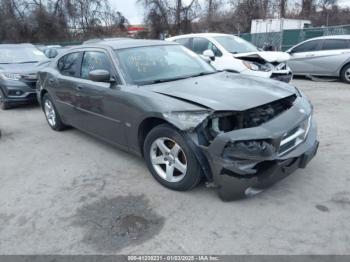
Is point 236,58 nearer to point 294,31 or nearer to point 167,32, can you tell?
point 294,31

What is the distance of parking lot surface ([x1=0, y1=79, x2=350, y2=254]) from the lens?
2.77 metres

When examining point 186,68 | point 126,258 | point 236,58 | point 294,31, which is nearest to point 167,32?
point 294,31

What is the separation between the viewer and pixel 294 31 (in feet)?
58.9

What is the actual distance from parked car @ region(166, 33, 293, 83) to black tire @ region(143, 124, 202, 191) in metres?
4.53

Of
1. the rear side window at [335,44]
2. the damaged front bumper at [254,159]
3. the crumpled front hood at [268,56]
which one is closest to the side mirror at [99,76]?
the damaged front bumper at [254,159]

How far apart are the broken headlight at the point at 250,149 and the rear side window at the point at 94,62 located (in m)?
2.09

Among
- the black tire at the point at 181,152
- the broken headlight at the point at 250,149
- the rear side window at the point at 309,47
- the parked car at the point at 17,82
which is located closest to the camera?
the broken headlight at the point at 250,149

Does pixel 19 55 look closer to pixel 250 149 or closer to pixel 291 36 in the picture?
pixel 250 149

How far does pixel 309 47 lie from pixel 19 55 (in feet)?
30.5

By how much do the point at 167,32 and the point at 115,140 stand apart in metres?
36.5

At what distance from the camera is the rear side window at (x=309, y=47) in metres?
10.8

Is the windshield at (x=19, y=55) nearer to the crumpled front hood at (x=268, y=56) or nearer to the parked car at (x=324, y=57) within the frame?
the crumpled front hood at (x=268, y=56)

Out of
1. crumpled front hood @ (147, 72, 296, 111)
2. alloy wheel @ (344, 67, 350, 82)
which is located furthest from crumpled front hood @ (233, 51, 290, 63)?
crumpled front hood @ (147, 72, 296, 111)

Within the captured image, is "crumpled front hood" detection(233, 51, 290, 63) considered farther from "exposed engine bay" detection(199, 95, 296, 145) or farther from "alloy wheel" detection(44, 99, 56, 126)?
"exposed engine bay" detection(199, 95, 296, 145)
